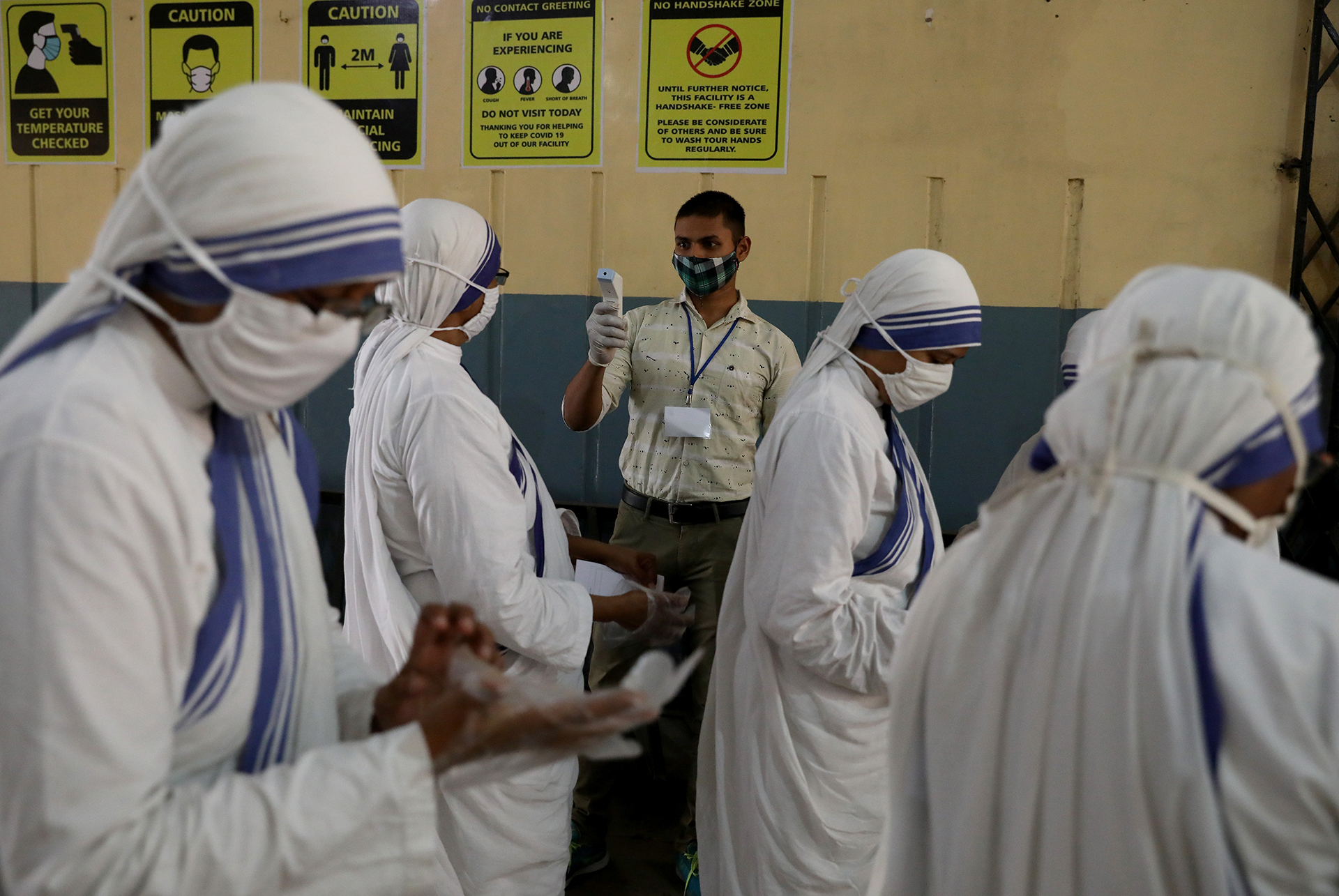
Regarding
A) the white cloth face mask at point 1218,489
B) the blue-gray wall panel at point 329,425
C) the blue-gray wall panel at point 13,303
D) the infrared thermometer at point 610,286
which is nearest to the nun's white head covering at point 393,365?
the infrared thermometer at point 610,286

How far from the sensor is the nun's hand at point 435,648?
4.07ft

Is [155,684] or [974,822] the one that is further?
[974,822]

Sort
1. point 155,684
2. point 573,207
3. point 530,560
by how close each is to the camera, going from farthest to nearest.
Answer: point 573,207, point 530,560, point 155,684

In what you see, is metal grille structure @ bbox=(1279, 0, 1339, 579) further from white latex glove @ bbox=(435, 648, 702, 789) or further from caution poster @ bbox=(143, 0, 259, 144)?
caution poster @ bbox=(143, 0, 259, 144)

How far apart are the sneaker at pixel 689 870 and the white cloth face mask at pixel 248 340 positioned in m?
2.43

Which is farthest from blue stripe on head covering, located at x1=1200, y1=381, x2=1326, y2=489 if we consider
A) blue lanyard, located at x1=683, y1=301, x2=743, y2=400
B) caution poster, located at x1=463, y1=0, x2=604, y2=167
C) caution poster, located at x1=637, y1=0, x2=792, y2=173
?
caution poster, located at x1=463, y1=0, x2=604, y2=167

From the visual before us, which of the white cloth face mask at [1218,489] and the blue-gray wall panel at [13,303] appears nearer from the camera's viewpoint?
the white cloth face mask at [1218,489]

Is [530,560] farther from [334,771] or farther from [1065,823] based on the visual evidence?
[1065,823]

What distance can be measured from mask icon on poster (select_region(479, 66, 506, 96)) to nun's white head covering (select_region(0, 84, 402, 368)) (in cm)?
342

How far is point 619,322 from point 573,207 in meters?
1.13

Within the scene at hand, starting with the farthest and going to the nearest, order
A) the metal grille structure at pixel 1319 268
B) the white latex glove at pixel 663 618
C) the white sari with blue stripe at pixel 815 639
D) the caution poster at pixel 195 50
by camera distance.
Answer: the caution poster at pixel 195 50, the metal grille structure at pixel 1319 268, the white latex glove at pixel 663 618, the white sari with blue stripe at pixel 815 639

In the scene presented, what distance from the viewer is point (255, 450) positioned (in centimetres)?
120

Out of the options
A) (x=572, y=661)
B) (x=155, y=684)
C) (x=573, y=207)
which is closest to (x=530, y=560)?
(x=572, y=661)

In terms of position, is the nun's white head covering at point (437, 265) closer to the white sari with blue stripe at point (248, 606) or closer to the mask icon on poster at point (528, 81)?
the white sari with blue stripe at point (248, 606)
